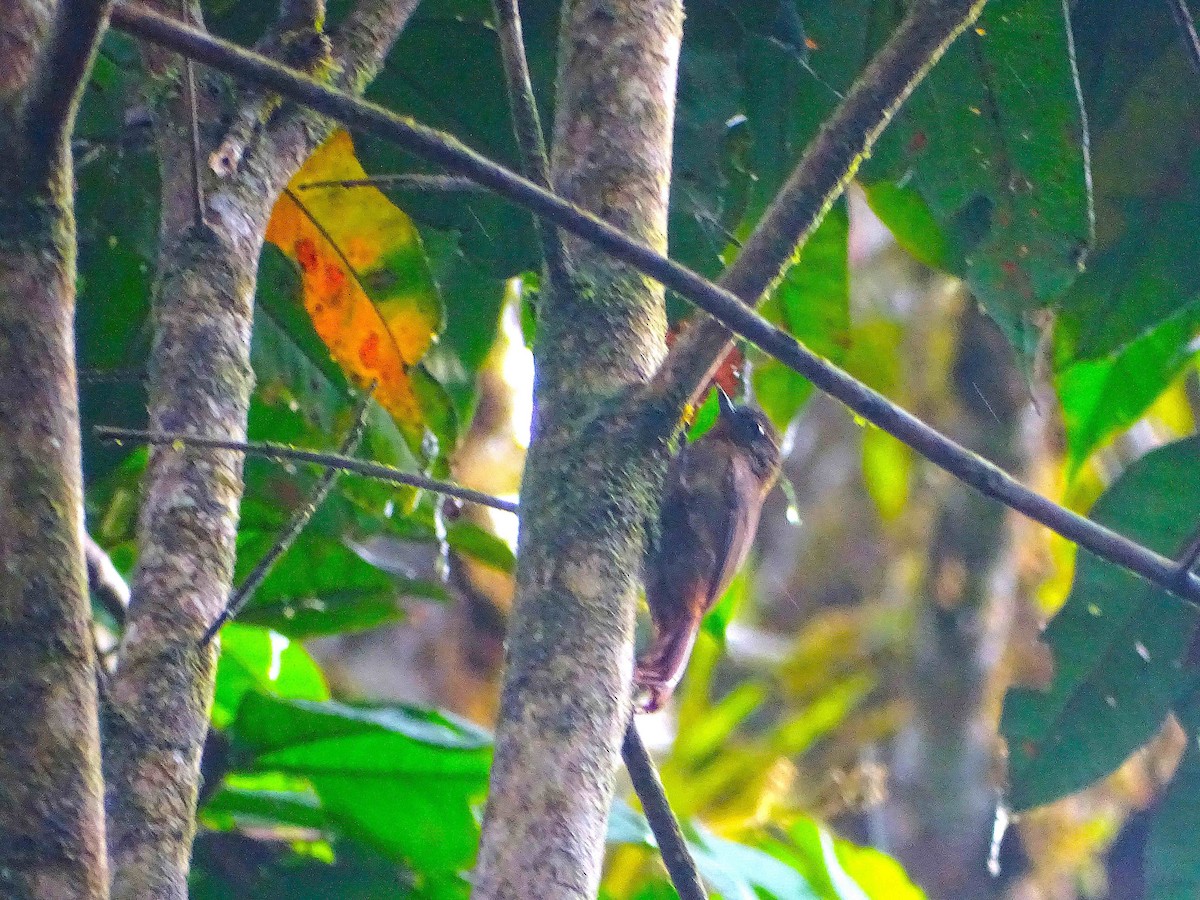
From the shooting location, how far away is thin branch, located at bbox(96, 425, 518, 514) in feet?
3.06

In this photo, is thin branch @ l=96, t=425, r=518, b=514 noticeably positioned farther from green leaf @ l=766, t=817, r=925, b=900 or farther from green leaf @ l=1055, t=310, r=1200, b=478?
green leaf @ l=1055, t=310, r=1200, b=478

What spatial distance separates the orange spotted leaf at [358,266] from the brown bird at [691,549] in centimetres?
41

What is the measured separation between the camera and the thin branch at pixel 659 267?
77cm

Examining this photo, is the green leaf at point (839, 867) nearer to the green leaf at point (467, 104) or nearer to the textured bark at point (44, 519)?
the green leaf at point (467, 104)

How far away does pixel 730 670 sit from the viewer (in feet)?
23.5

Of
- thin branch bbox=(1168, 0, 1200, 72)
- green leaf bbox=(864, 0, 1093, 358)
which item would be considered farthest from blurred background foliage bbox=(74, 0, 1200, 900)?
thin branch bbox=(1168, 0, 1200, 72)

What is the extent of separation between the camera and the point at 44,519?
2.33 feet

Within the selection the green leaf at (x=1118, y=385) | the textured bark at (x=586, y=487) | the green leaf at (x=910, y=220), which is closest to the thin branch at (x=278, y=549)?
the textured bark at (x=586, y=487)

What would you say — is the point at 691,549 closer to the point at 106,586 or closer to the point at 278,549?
the point at 278,549

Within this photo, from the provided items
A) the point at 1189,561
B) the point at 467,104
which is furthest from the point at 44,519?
the point at 467,104

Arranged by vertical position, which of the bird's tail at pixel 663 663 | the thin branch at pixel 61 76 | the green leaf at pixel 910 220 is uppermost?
the green leaf at pixel 910 220

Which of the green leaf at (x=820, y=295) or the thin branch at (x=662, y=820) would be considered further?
the green leaf at (x=820, y=295)

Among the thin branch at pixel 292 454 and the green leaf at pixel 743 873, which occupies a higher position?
the thin branch at pixel 292 454

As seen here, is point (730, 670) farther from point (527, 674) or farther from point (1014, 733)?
point (527, 674)
